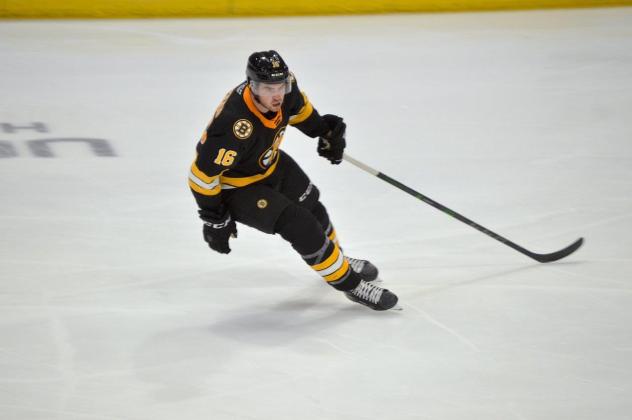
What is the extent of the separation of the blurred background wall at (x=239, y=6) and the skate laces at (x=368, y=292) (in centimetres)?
440

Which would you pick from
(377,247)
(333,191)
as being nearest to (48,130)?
(333,191)

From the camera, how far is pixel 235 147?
316cm

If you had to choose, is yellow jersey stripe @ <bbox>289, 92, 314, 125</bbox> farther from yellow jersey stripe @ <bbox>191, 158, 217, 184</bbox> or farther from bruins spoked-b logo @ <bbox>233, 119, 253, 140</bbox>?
yellow jersey stripe @ <bbox>191, 158, 217, 184</bbox>

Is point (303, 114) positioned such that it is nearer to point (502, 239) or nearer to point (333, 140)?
point (333, 140)

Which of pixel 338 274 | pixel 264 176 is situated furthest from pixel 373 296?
pixel 264 176

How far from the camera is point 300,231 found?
3279 mm

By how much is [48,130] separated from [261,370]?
9.16ft

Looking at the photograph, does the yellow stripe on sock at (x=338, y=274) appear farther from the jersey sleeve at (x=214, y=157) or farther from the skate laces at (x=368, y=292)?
the jersey sleeve at (x=214, y=157)

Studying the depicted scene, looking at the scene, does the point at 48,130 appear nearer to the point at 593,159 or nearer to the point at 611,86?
the point at 593,159

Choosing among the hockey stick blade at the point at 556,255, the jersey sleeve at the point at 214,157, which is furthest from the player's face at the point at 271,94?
the hockey stick blade at the point at 556,255

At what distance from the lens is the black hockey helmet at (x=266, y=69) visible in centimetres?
312

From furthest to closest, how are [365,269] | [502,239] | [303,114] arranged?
[502,239]
[365,269]
[303,114]

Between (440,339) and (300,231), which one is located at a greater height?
(300,231)

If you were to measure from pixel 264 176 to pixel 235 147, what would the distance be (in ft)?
1.06
